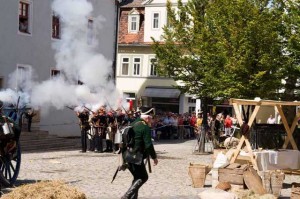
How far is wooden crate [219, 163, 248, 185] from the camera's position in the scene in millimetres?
12516

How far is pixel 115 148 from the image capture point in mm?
21656

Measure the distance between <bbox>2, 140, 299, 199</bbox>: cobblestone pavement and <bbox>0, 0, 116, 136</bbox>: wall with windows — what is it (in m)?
5.38

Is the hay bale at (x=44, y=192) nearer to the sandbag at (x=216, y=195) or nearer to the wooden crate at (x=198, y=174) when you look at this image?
the sandbag at (x=216, y=195)

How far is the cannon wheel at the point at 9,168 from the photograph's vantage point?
11.7m

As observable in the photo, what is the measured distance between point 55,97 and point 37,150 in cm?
237

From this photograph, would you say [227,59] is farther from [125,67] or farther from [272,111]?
[125,67]

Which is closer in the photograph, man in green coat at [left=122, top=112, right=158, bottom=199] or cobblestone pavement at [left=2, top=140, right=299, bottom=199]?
man in green coat at [left=122, top=112, right=158, bottom=199]

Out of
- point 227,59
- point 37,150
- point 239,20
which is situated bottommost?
point 37,150

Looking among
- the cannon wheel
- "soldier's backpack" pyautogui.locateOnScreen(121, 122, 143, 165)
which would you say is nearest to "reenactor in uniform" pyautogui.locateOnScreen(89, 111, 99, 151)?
the cannon wheel

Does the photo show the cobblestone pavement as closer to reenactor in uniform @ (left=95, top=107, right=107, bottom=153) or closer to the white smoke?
reenactor in uniform @ (left=95, top=107, right=107, bottom=153)

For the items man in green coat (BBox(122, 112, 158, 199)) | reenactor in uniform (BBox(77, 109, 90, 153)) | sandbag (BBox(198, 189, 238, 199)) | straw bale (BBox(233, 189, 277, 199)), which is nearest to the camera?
man in green coat (BBox(122, 112, 158, 199))

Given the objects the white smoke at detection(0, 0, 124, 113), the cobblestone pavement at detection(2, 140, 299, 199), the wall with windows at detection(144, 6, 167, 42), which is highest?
the wall with windows at detection(144, 6, 167, 42)

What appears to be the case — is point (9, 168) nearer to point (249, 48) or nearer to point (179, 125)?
point (249, 48)

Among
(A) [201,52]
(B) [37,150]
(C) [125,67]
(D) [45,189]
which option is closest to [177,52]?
(A) [201,52]
